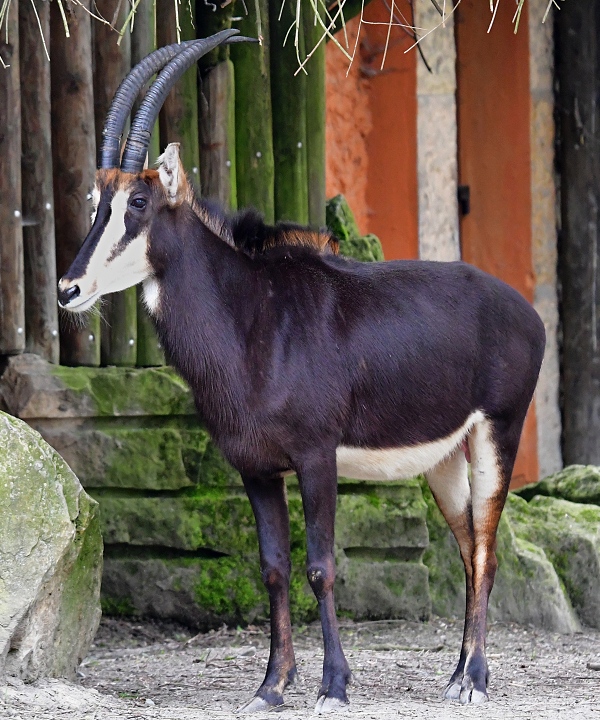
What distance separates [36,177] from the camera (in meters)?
6.25

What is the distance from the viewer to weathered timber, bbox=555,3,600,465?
30.1 ft

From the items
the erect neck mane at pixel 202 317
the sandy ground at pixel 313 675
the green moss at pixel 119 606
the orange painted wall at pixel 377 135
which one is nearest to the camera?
the sandy ground at pixel 313 675

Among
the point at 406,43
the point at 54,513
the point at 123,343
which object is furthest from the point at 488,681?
the point at 406,43

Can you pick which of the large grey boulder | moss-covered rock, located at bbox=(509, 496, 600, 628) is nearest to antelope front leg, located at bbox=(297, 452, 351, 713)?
the large grey boulder

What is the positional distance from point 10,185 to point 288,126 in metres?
1.72

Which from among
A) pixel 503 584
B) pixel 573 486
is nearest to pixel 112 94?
pixel 503 584

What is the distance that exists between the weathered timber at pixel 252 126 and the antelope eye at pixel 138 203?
1844mm

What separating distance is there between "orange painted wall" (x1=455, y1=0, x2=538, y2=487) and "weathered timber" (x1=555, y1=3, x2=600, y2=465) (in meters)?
0.30

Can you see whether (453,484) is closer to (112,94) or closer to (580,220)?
(112,94)

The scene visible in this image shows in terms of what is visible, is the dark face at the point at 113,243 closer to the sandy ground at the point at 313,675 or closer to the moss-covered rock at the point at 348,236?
the sandy ground at the point at 313,675

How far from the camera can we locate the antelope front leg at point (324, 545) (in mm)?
5000

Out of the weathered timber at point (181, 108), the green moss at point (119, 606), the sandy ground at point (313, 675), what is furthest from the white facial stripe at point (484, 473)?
the weathered timber at point (181, 108)

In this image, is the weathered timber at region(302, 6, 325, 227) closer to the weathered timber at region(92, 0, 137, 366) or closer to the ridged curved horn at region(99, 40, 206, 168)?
the weathered timber at region(92, 0, 137, 366)

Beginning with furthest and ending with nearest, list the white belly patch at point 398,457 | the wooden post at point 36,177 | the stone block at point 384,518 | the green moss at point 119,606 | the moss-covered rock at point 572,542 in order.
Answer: the moss-covered rock at point 572,542
the stone block at point 384,518
the green moss at point 119,606
the wooden post at point 36,177
the white belly patch at point 398,457
